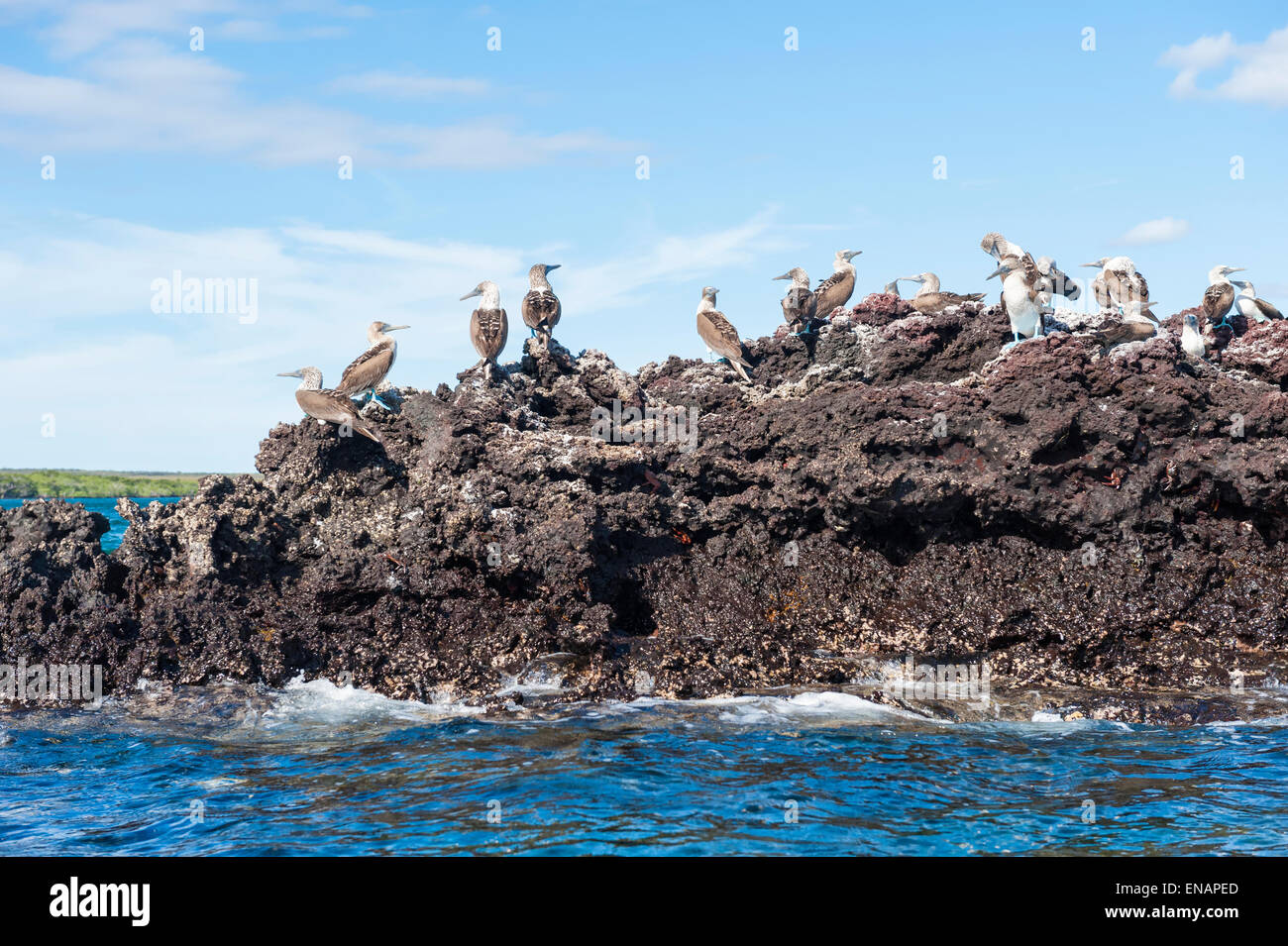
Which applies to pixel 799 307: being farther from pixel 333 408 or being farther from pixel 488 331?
pixel 333 408

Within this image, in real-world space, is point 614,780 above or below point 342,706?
below

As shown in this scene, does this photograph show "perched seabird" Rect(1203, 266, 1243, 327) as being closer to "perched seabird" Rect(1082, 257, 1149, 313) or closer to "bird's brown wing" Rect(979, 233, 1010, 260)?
"perched seabird" Rect(1082, 257, 1149, 313)

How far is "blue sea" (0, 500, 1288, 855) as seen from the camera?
6.04 metres

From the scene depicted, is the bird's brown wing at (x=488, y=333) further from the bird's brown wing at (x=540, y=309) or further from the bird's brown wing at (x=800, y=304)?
the bird's brown wing at (x=800, y=304)

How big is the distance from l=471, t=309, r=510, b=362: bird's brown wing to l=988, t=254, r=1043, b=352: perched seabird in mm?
6303

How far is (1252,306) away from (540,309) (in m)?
10.9

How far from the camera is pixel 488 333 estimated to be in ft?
38.8

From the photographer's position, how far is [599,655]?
896cm

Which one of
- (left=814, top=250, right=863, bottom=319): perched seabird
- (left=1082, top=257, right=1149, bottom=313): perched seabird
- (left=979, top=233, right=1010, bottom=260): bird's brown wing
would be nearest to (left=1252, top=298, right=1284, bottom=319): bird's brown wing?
(left=1082, top=257, right=1149, bottom=313): perched seabird
